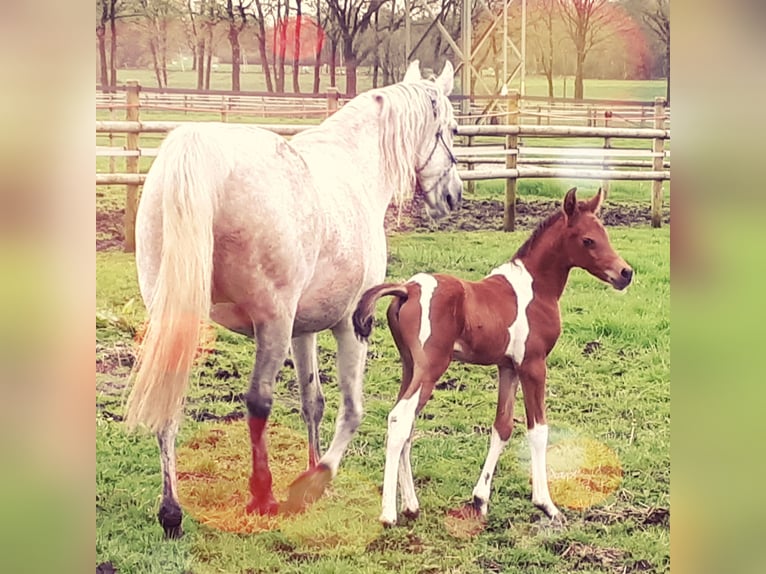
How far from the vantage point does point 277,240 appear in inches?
139

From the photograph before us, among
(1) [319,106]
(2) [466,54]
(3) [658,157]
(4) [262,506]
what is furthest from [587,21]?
(4) [262,506]

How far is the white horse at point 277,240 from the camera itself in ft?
11.3

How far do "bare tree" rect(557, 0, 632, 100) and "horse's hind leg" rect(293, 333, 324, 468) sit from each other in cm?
146

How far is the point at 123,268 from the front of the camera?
3623 mm

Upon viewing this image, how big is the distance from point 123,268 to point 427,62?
1.32 meters

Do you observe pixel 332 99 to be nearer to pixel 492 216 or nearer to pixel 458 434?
pixel 492 216

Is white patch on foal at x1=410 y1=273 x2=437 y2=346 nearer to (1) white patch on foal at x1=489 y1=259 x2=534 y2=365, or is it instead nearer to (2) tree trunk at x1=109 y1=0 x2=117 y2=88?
(1) white patch on foal at x1=489 y1=259 x2=534 y2=365

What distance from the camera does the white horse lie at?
344cm

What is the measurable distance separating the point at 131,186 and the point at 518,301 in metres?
1.42

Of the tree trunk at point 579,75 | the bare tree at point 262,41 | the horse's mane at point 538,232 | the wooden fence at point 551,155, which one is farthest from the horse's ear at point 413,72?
the horse's mane at point 538,232

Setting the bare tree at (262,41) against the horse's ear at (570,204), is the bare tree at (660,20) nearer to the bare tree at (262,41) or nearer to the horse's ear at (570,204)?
the horse's ear at (570,204)

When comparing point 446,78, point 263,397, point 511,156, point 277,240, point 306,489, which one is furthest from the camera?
point 511,156

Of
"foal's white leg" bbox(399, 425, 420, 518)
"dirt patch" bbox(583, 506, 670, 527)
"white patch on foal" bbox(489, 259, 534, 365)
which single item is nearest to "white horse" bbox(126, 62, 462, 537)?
"foal's white leg" bbox(399, 425, 420, 518)
